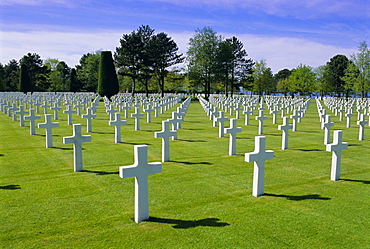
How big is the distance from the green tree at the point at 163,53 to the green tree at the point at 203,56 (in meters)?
2.51

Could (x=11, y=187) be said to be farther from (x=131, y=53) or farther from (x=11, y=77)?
(x=11, y=77)

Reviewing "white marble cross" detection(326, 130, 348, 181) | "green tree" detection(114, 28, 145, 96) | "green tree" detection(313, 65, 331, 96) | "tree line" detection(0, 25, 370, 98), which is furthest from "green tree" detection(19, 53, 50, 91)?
"white marble cross" detection(326, 130, 348, 181)

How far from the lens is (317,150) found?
965 centimetres

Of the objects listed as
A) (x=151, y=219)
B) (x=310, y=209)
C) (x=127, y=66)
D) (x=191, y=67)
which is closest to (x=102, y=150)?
(x=151, y=219)

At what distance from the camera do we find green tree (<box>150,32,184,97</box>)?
163ft

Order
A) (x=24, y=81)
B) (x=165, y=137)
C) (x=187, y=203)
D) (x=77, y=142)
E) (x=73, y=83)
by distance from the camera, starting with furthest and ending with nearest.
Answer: (x=73, y=83)
(x=24, y=81)
(x=165, y=137)
(x=77, y=142)
(x=187, y=203)

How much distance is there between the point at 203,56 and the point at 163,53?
22.0ft

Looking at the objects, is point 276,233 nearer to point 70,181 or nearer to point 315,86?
point 70,181

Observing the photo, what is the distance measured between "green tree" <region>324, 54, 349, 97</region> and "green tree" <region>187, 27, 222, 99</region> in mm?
25147

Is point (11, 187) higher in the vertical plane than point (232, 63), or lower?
lower

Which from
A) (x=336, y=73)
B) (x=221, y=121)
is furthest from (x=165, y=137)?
(x=336, y=73)

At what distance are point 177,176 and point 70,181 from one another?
200 centimetres

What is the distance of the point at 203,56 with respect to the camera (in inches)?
2116

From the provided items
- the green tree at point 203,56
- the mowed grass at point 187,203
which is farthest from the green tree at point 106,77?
the mowed grass at point 187,203
